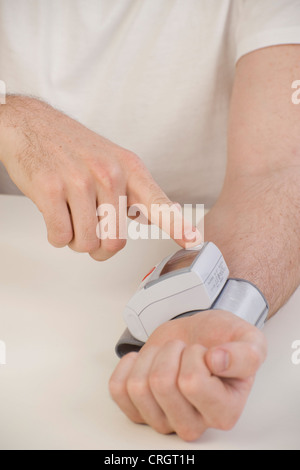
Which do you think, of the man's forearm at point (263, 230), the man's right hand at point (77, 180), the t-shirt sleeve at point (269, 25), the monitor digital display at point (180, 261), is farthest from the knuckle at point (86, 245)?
the t-shirt sleeve at point (269, 25)

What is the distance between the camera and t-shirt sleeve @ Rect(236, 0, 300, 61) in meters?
1.14

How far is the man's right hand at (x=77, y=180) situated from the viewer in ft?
2.71

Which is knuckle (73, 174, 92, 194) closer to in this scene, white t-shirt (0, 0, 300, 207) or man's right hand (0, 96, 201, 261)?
man's right hand (0, 96, 201, 261)

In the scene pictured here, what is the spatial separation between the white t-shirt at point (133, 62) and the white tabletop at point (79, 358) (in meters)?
0.37

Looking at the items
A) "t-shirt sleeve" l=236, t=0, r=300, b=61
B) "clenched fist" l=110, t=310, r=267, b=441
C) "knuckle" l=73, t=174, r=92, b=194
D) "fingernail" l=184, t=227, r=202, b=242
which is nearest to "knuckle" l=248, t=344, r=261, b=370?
"clenched fist" l=110, t=310, r=267, b=441

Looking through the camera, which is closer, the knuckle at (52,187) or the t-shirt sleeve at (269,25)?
the knuckle at (52,187)

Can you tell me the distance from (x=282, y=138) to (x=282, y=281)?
0.31m

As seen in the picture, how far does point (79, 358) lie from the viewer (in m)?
0.80

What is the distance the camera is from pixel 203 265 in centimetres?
77

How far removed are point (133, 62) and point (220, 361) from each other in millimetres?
907

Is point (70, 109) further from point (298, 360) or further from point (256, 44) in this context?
point (298, 360)

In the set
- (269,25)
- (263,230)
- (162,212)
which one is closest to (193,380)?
(162,212)

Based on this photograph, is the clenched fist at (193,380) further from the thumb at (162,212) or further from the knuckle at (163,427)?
the thumb at (162,212)

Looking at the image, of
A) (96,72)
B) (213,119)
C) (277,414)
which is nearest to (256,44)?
(213,119)
